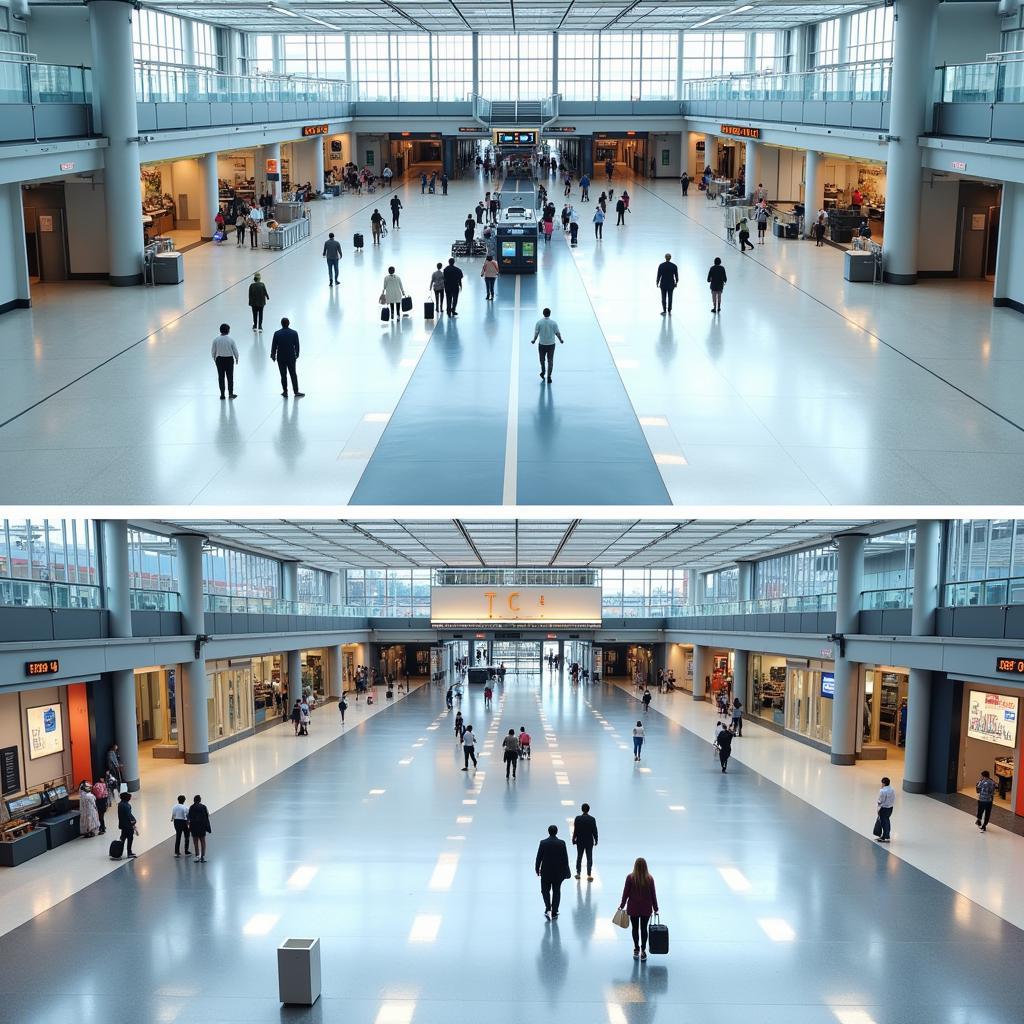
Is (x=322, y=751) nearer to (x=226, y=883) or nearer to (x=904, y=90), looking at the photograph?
(x=226, y=883)

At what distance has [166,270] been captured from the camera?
97.1 ft

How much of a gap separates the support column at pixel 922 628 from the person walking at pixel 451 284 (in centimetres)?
1142

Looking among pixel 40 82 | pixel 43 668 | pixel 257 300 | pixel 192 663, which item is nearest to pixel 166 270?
pixel 40 82

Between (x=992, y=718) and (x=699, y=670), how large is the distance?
25611 millimetres

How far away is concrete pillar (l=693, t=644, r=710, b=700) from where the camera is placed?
45.2 m

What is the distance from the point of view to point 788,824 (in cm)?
1775

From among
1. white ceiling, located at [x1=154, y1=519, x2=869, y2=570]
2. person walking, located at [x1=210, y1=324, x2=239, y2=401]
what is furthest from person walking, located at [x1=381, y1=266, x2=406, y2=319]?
person walking, located at [x1=210, y1=324, x2=239, y2=401]

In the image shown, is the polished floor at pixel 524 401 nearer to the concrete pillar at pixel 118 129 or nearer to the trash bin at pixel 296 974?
the concrete pillar at pixel 118 129

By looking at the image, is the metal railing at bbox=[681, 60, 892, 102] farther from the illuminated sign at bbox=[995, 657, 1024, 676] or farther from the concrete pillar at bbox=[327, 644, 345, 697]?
the concrete pillar at bbox=[327, 644, 345, 697]

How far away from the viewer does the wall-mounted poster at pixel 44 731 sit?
19.2 meters

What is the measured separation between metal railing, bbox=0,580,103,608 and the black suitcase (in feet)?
36.5

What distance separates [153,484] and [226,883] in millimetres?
5462

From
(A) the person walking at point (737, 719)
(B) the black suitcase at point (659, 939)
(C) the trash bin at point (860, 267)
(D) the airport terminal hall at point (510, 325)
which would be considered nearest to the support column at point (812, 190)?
(D) the airport terminal hall at point (510, 325)

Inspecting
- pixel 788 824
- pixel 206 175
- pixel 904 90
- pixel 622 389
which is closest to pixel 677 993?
pixel 788 824
